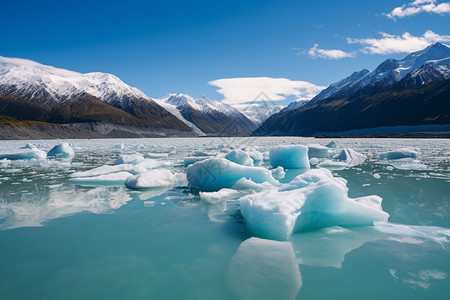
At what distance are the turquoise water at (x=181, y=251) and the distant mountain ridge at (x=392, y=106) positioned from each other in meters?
72.4

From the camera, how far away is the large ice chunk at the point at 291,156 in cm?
1274

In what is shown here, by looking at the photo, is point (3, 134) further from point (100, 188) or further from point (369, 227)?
point (369, 227)

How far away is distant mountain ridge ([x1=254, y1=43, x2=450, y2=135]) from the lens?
8825 centimetres

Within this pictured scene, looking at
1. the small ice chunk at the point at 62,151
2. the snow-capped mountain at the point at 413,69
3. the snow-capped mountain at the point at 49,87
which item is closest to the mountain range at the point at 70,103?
the snow-capped mountain at the point at 49,87

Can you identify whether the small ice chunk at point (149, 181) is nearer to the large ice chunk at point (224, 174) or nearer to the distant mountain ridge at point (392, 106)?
the large ice chunk at point (224, 174)

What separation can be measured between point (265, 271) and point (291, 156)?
10.4 m

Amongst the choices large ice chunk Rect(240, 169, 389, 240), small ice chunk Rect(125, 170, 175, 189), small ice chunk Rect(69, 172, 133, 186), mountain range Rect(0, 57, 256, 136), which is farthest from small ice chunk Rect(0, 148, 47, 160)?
mountain range Rect(0, 57, 256, 136)

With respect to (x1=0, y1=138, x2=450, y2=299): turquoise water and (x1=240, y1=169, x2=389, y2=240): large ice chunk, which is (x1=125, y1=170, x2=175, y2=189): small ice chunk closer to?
(x1=0, y1=138, x2=450, y2=299): turquoise water

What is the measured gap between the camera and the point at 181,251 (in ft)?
11.9

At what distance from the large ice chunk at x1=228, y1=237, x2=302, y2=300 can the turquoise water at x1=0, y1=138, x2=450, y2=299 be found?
7 cm

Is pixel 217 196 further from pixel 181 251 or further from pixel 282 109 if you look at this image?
pixel 282 109

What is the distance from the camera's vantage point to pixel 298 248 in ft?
11.8

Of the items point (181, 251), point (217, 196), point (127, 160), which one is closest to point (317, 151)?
point (127, 160)

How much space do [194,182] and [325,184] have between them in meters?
4.60
